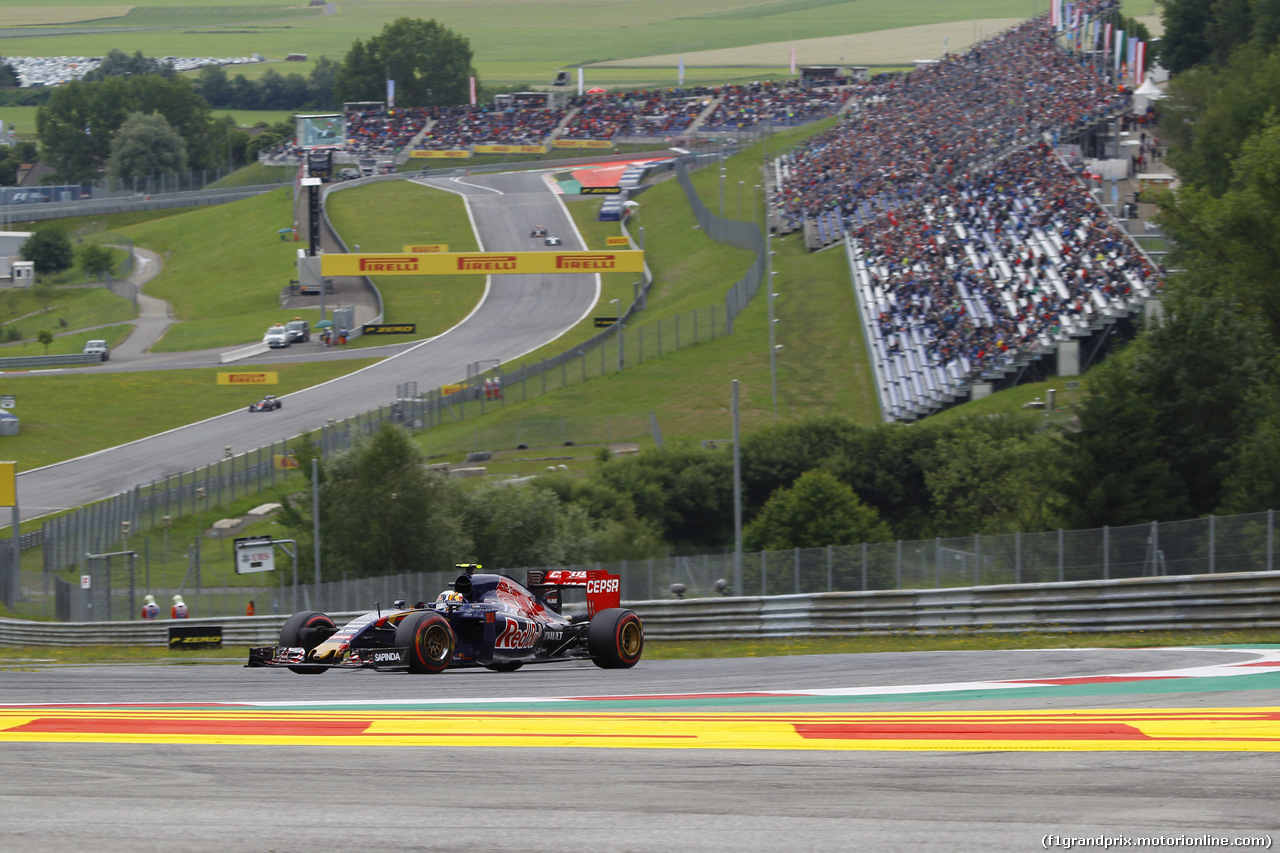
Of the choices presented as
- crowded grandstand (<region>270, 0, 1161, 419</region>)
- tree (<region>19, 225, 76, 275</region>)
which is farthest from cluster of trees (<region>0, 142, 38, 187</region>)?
crowded grandstand (<region>270, 0, 1161, 419</region>)

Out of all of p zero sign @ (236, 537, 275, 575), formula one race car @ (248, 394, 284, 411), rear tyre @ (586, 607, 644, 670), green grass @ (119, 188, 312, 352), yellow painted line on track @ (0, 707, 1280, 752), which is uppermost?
green grass @ (119, 188, 312, 352)

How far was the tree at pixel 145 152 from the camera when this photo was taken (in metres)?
146

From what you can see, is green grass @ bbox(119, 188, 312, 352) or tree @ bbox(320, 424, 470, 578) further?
green grass @ bbox(119, 188, 312, 352)

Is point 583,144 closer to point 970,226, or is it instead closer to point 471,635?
point 970,226

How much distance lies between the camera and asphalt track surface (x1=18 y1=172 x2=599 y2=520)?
58.0 meters

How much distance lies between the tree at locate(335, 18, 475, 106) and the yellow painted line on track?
556 feet

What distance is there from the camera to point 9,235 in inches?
4683

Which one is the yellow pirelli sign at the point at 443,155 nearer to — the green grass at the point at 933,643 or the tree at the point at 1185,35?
the tree at the point at 1185,35

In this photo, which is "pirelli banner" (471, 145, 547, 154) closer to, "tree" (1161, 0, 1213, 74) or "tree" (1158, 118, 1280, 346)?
"tree" (1161, 0, 1213, 74)

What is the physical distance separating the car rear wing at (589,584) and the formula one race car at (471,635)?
2 cm

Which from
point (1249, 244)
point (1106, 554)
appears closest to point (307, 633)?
point (1106, 554)

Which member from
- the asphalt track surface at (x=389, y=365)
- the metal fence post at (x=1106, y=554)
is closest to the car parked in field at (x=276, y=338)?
the asphalt track surface at (x=389, y=365)

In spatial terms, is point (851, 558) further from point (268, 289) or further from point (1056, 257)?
point (268, 289)

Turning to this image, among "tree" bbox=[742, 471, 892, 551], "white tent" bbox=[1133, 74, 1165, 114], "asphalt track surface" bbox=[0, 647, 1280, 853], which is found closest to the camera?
"asphalt track surface" bbox=[0, 647, 1280, 853]
